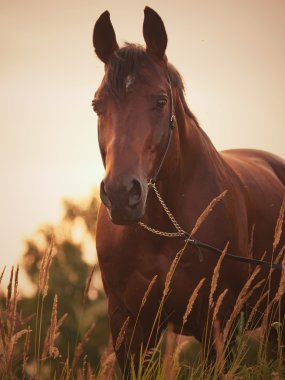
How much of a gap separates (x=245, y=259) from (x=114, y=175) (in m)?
1.49

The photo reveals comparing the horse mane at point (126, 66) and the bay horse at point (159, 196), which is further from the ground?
the horse mane at point (126, 66)

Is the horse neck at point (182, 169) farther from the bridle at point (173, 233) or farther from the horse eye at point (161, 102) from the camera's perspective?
the horse eye at point (161, 102)

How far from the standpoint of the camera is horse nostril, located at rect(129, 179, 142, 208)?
139 inches

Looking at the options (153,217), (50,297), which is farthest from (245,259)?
(50,297)

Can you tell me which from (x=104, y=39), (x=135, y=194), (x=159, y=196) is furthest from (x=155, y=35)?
(x=135, y=194)

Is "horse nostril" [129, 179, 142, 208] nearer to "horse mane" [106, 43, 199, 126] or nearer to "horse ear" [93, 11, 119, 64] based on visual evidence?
"horse mane" [106, 43, 199, 126]

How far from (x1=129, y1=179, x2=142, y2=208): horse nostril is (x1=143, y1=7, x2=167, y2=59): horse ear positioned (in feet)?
4.34

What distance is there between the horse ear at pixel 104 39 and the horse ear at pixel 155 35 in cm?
27

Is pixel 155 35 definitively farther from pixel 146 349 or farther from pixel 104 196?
pixel 146 349

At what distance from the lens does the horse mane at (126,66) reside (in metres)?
4.02

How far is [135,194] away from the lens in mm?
3582

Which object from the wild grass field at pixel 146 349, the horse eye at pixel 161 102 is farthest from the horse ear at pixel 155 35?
the wild grass field at pixel 146 349

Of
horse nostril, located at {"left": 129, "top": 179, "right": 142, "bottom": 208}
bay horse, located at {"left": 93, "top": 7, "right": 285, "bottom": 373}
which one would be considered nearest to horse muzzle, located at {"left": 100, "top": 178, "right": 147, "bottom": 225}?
horse nostril, located at {"left": 129, "top": 179, "right": 142, "bottom": 208}

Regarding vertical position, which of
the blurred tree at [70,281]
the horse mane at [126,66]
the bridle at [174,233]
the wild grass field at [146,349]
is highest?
the horse mane at [126,66]
